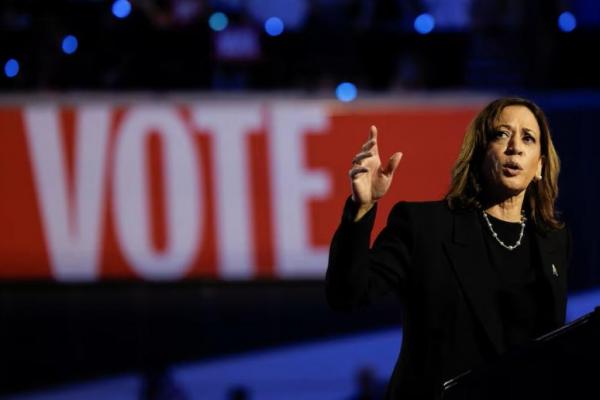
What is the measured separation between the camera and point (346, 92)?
7.37m

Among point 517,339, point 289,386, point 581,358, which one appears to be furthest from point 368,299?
point 289,386

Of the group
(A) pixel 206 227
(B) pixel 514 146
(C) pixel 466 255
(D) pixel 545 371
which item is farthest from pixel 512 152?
(A) pixel 206 227

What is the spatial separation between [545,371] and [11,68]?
20.9 feet

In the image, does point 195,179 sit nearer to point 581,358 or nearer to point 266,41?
point 266,41

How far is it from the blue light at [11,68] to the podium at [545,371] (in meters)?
6.24

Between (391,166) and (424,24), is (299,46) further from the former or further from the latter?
(391,166)

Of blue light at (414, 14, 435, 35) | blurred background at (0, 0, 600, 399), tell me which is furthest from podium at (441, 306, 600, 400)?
blue light at (414, 14, 435, 35)

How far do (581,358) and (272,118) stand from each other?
5.33m

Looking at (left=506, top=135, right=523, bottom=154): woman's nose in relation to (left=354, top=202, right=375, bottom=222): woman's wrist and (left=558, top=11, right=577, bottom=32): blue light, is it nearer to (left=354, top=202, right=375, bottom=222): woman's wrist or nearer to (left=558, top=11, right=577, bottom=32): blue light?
(left=354, top=202, right=375, bottom=222): woman's wrist

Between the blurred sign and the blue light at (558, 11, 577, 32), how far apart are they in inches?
55.8

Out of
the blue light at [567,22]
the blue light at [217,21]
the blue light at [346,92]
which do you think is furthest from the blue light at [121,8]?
the blue light at [567,22]

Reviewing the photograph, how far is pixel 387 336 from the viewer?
23.1ft

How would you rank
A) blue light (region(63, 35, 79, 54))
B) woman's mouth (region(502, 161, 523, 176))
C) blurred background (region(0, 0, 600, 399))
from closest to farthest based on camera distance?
woman's mouth (region(502, 161, 523, 176))
blurred background (region(0, 0, 600, 399))
blue light (region(63, 35, 79, 54))

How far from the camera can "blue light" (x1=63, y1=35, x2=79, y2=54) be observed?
783 cm
